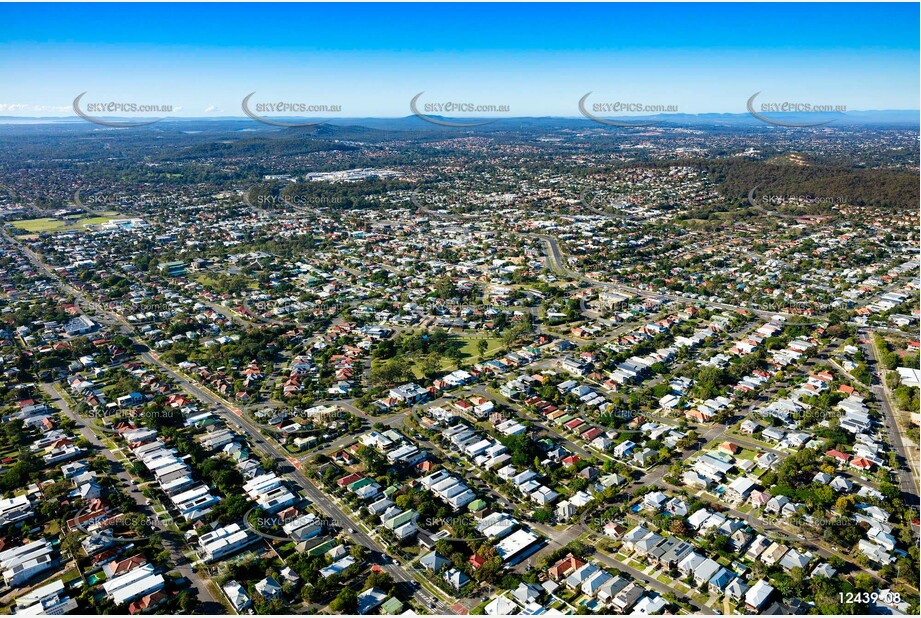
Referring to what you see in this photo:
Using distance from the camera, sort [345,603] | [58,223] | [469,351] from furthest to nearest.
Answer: [58,223], [469,351], [345,603]

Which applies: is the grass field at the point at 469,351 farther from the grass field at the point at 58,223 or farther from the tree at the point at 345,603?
the grass field at the point at 58,223

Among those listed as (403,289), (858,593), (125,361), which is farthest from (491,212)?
(858,593)

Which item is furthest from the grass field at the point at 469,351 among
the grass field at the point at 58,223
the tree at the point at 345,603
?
the grass field at the point at 58,223

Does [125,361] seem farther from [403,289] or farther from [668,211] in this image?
[668,211]

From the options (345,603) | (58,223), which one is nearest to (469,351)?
(345,603)

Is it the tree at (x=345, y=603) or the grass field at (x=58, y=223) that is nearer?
the tree at (x=345, y=603)

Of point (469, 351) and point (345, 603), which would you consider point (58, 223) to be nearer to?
point (469, 351)

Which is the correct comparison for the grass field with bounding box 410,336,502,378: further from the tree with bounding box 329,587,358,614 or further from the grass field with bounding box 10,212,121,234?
the grass field with bounding box 10,212,121,234

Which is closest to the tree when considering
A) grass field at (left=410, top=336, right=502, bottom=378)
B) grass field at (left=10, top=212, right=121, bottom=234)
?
grass field at (left=410, top=336, right=502, bottom=378)
